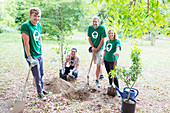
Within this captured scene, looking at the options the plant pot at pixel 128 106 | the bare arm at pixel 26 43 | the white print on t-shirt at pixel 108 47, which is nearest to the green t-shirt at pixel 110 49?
the white print on t-shirt at pixel 108 47

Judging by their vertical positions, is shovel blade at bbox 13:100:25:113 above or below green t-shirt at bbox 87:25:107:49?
below

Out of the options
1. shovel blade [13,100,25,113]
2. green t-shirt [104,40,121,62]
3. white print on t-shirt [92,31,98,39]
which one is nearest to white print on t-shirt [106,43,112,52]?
green t-shirt [104,40,121,62]

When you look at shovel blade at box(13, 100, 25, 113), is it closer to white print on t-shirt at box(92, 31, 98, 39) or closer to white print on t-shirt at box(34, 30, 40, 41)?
white print on t-shirt at box(34, 30, 40, 41)

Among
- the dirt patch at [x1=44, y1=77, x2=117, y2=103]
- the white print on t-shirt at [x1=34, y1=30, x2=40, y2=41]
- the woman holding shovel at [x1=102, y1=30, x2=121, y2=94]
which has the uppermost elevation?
the white print on t-shirt at [x1=34, y1=30, x2=40, y2=41]

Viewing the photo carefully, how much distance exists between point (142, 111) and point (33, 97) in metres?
2.68

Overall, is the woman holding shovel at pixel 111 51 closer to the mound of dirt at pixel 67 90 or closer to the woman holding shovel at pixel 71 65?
the mound of dirt at pixel 67 90

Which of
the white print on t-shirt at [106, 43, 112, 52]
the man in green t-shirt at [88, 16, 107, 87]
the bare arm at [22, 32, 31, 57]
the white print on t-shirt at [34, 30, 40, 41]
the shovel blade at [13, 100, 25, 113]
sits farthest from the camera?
the man in green t-shirt at [88, 16, 107, 87]

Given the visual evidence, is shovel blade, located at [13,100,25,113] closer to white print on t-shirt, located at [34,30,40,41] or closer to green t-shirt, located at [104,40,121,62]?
white print on t-shirt, located at [34,30,40,41]

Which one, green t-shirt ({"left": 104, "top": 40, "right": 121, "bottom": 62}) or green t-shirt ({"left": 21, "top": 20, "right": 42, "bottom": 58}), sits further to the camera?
green t-shirt ({"left": 104, "top": 40, "right": 121, "bottom": 62})

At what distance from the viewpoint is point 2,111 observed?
2.78m

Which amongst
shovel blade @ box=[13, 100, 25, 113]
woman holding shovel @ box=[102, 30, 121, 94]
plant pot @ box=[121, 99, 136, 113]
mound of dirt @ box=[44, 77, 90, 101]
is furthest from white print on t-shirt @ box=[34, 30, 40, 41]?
plant pot @ box=[121, 99, 136, 113]

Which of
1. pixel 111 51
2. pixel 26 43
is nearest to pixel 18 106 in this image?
pixel 26 43

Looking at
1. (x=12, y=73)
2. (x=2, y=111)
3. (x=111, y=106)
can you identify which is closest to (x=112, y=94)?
(x=111, y=106)

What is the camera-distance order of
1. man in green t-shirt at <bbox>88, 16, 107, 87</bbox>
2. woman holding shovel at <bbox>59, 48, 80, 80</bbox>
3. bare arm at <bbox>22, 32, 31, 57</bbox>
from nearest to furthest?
bare arm at <bbox>22, 32, 31, 57</bbox>, man in green t-shirt at <bbox>88, 16, 107, 87</bbox>, woman holding shovel at <bbox>59, 48, 80, 80</bbox>
